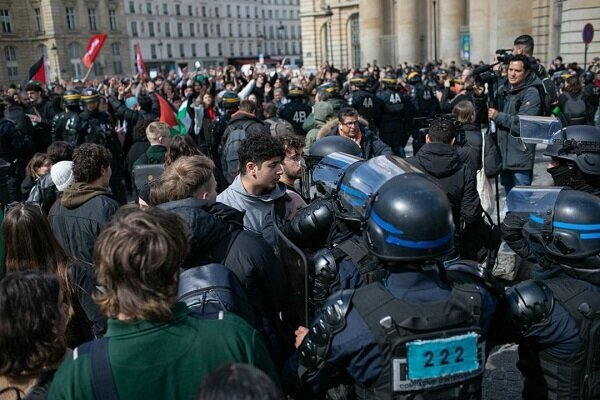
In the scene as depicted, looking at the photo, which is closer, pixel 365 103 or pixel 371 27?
pixel 365 103

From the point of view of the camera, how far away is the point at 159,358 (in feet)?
6.10

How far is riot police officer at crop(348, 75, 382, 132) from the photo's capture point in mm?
9828

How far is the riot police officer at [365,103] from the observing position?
9.83 m

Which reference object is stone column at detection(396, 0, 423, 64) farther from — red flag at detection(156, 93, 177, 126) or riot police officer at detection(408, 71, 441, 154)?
red flag at detection(156, 93, 177, 126)

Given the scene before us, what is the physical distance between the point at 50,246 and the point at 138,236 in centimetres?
158

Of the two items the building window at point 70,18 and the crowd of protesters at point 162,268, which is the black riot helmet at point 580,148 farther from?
the building window at point 70,18

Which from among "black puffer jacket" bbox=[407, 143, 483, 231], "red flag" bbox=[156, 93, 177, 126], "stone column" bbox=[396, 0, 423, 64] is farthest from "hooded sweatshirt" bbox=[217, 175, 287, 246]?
"stone column" bbox=[396, 0, 423, 64]

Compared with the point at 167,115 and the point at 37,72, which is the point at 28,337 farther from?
the point at 37,72

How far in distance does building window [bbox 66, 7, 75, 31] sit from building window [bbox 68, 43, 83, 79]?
2109 millimetres

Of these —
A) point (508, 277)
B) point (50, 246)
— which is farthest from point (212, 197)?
point (508, 277)

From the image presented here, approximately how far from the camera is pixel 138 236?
1.95 m

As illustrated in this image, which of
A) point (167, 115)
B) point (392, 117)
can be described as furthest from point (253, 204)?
point (392, 117)

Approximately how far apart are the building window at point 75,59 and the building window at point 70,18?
2.11 m

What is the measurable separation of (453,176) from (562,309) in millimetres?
2413
